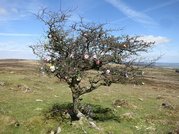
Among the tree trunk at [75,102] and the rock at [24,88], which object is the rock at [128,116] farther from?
the rock at [24,88]

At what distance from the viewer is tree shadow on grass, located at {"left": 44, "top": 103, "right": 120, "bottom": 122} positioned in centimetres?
2081

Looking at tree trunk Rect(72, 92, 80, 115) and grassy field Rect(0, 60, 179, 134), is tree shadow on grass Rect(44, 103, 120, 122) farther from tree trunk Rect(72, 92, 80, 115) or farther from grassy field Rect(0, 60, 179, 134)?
tree trunk Rect(72, 92, 80, 115)

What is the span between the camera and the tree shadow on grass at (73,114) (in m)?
20.8

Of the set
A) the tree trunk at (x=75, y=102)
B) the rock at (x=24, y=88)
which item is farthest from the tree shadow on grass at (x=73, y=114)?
the rock at (x=24, y=88)

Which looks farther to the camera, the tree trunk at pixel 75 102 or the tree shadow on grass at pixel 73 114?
the tree shadow on grass at pixel 73 114

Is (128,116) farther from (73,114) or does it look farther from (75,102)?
(75,102)

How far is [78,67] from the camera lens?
1892 cm

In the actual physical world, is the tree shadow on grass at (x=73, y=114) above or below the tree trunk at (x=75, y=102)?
below

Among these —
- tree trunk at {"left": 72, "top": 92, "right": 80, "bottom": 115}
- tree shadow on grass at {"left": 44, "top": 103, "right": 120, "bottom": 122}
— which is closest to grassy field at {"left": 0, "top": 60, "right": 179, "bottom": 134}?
tree shadow on grass at {"left": 44, "top": 103, "right": 120, "bottom": 122}

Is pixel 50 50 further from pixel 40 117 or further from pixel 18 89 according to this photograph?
pixel 18 89

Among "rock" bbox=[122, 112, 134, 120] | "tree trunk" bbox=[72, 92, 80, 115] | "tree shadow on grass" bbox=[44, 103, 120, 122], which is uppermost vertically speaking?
"tree trunk" bbox=[72, 92, 80, 115]

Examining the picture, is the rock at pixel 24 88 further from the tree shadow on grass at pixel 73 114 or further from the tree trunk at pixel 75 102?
the tree trunk at pixel 75 102

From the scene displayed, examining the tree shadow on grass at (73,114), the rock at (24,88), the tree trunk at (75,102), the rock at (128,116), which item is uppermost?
the tree trunk at (75,102)

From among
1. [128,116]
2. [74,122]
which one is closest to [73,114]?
[74,122]
